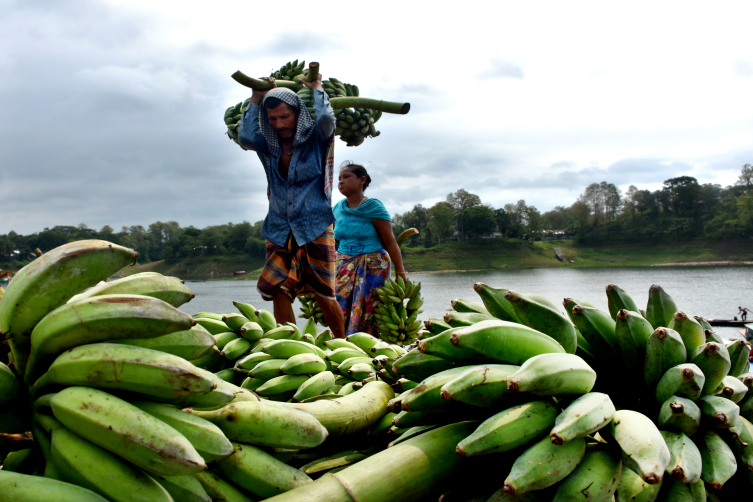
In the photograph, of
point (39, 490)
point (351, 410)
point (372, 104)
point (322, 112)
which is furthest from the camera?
point (372, 104)

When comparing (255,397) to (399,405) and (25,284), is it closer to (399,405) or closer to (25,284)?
(399,405)

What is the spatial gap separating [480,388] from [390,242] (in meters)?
4.57

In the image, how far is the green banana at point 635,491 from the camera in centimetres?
97

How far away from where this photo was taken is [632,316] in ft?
3.87

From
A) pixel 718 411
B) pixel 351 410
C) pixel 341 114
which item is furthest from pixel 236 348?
pixel 341 114

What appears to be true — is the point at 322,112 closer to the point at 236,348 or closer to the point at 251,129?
the point at 251,129

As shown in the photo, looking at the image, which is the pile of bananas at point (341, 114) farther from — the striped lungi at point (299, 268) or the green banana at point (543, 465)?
the green banana at point (543, 465)

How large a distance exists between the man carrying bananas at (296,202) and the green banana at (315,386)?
291cm

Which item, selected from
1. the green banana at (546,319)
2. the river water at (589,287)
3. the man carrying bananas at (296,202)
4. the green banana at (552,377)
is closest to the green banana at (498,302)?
the green banana at (546,319)

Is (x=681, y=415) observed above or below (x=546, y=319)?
below

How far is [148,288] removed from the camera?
1.08 metres

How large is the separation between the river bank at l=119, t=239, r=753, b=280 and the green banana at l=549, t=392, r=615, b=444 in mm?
46030

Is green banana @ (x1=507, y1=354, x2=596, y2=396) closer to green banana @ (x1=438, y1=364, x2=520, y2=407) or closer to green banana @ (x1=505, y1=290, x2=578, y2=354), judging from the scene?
green banana @ (x1=438, y1=364, x2=520, y2=407)

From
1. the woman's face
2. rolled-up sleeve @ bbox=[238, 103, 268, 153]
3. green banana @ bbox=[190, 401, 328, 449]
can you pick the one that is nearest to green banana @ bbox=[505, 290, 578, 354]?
green banana @ bbox=[190, 401, 328, 449]
